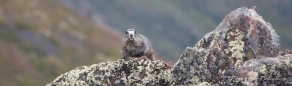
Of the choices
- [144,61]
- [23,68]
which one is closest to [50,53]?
[23,68]

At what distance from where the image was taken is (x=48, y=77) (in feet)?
387

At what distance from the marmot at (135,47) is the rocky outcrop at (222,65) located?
237 inches

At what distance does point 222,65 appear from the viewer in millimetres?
14477

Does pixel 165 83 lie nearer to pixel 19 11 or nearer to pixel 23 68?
pixel 23 68

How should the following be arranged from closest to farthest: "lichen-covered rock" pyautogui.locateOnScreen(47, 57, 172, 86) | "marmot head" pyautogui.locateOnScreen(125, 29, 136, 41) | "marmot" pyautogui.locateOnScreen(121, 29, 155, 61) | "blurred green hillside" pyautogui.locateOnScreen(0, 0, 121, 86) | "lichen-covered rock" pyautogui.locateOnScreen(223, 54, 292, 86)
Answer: "lichen-covered rock" pyautogui.locateOnScreen(223, 54, 292, 86) → "lichen-covered rock" pyautogui.locateOnScreen(47, 57, 172, 86) → "marmot" pyautogui.locateOnScreen(121, 29, 155, 61) → "marmot head" pyautogui.locateOnScreen(125, 29, 136, 41) → "blurred green hillside" pyautogui.locateOnScreen(0, 0, 121, 86)

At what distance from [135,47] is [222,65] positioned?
29.7ft

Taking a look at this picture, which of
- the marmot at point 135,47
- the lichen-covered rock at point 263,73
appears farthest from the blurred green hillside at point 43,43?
the lichen-covered rock at point 263,73

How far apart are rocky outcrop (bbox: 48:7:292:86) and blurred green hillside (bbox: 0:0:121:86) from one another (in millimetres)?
91716

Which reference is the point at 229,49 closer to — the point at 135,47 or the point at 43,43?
the point at 135,47

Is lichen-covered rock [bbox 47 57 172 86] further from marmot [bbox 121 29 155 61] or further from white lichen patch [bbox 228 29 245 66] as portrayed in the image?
marmot [bbox 121 29 155 61]

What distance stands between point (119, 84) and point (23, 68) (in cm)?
10566

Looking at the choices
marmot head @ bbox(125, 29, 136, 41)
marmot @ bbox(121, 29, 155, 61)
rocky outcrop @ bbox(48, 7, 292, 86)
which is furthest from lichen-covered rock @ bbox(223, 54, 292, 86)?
marmot head @ bbox(125, 29, 136, 41)

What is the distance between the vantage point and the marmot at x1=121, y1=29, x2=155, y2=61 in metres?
23.0

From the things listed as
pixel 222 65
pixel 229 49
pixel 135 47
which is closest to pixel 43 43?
pixel 135 47
